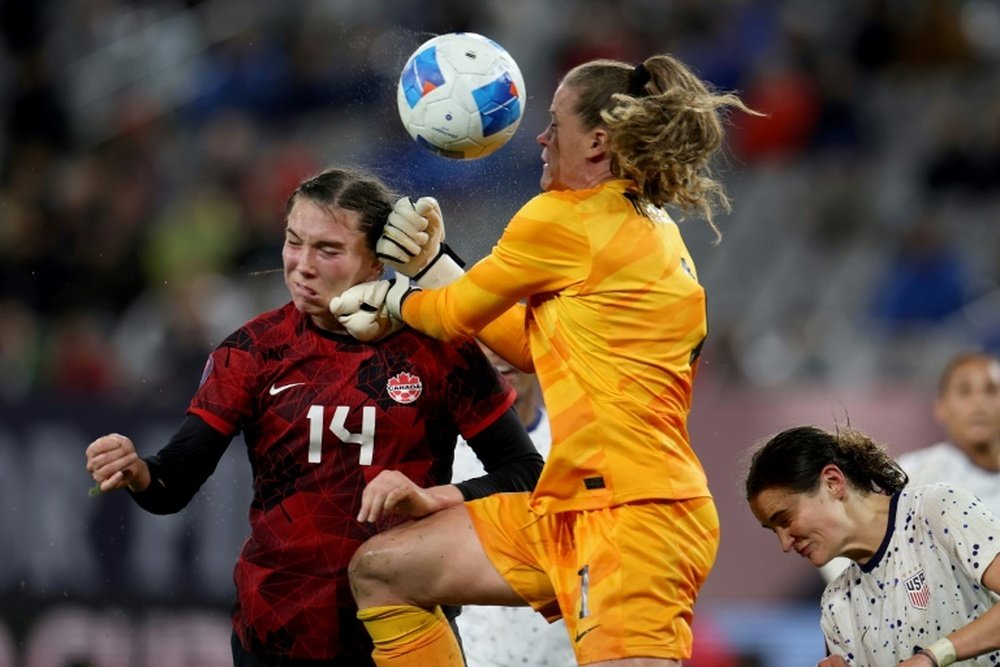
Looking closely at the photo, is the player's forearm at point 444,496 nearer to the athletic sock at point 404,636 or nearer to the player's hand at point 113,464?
the athletic sock at point 404,636

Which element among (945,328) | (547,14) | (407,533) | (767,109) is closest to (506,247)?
(407,533)

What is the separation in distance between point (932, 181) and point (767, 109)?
1.30 meters

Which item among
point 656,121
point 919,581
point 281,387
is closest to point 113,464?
point 281,387

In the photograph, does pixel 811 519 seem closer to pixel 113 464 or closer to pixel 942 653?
pixel 942 653

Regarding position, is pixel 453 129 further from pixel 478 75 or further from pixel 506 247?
pixel 506 247

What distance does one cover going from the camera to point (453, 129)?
481 cm

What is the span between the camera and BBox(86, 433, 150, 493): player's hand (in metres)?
4.50

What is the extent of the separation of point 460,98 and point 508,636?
6.64 feet

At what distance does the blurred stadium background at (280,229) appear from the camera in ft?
28.4

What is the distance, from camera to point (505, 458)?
4.91 meters

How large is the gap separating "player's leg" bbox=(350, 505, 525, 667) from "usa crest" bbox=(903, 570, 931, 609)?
1073mm

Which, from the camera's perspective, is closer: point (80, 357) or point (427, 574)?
point (427, 574)

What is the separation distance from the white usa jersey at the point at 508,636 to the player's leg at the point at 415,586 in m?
1.26

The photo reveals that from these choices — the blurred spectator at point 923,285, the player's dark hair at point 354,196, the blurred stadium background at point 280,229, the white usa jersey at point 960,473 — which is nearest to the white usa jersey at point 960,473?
the white usa jersey at point 960,473
